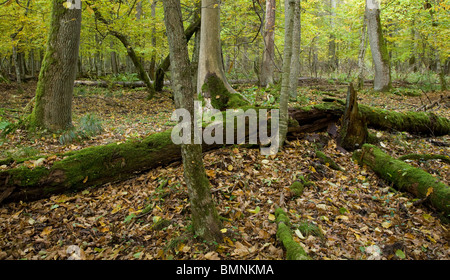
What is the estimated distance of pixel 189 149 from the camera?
2977 millimetres

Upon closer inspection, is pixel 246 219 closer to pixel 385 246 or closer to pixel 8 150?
pixel 385 246

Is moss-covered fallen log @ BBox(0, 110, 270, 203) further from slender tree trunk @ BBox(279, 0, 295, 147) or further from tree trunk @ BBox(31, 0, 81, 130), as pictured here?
tree trunk @ BBox(31, 0, 81, 130)

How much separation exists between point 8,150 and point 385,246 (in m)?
7.21

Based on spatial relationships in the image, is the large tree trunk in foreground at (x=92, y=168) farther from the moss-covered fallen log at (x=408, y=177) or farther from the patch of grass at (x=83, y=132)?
the patch of grass at (x=83, y=132)

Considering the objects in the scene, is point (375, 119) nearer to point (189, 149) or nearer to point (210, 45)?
point (210, 45)

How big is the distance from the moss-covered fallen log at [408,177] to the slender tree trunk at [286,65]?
1783 millimetres

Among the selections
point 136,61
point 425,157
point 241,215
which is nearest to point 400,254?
point 241,215

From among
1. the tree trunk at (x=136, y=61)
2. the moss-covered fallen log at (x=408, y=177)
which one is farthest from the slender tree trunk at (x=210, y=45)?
the tree trunk at (x=136, y=61)

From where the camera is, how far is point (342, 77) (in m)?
18.1

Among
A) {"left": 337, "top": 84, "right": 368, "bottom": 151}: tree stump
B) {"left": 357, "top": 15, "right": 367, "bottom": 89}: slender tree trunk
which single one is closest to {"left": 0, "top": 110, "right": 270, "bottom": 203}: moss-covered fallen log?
{"left": 337, "top": 84, "right": 368, "bottom": 151}: tree stump

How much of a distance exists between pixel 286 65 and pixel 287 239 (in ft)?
10.8

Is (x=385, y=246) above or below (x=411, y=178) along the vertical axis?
below

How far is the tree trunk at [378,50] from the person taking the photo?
12359mm
